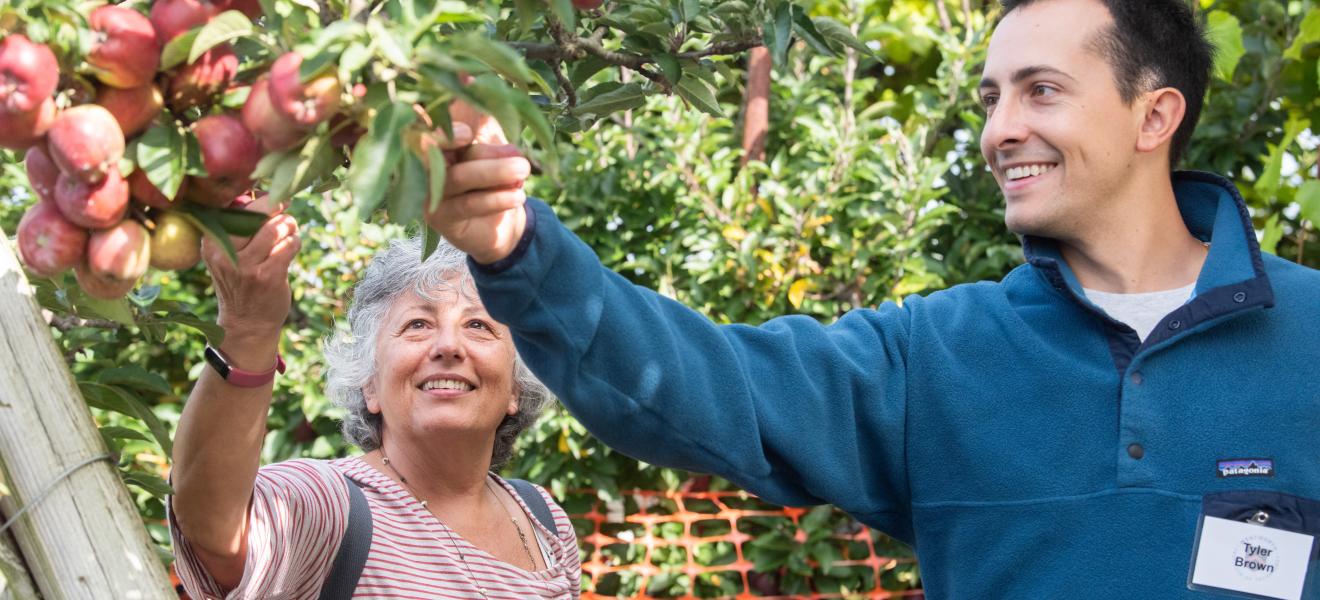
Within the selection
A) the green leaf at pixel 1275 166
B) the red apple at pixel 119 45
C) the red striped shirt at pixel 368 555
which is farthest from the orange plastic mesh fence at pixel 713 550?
the red apple at pixel 119 45

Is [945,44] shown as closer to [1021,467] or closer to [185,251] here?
[1021,467]

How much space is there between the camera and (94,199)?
0.97m

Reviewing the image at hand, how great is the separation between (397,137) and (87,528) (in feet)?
1.58

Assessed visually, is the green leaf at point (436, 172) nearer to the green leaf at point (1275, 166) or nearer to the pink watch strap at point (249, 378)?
the pink watch strap at point (249, 378)

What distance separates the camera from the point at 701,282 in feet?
12.1

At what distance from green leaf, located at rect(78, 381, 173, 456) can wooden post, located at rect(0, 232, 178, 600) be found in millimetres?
330

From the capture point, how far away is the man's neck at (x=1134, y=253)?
5.97 ft

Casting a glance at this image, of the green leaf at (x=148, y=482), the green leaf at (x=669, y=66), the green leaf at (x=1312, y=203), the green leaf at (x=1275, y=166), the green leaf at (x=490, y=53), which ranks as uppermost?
the green leaf at (x=1275, y=166)

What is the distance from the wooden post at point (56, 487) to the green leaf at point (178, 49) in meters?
0.32

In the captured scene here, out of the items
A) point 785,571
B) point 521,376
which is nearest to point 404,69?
point 521,376

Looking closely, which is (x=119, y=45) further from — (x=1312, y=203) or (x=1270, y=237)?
(x=1270, y=237)

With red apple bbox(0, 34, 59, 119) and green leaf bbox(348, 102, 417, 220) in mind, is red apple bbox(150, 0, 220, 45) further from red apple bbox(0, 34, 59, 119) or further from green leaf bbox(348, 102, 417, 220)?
green leaf bbox(348, 102, 417, 220)

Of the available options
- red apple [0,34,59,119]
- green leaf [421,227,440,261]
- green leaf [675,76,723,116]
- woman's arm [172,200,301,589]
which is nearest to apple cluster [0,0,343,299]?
red apple [0,34,59,119]

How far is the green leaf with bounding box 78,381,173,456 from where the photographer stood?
149cm
